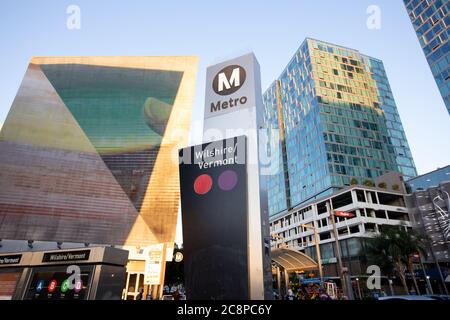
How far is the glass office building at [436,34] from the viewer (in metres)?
52.6

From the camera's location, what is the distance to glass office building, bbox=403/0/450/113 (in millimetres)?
52594

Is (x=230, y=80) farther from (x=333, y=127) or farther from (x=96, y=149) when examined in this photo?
(x=333, y=127)

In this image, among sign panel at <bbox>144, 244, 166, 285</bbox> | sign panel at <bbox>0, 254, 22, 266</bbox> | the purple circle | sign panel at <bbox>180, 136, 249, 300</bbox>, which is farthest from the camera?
sign panel at <bbox>0, 254, 22, 266</bbox>

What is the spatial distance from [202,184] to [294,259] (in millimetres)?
18671

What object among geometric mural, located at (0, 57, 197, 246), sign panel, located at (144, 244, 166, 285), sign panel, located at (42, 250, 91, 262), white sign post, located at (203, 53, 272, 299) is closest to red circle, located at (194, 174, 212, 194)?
white sign post, located at (203, 53, 272, 299)

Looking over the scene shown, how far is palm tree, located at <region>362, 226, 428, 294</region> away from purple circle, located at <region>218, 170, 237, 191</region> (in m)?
34.8

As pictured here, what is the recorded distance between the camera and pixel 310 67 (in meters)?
77.4

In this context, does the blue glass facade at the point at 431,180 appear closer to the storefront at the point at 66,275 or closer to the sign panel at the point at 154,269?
the sign panel at the point at 154,269

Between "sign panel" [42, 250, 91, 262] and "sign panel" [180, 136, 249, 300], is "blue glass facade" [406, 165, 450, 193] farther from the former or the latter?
"sign panel" [42, 250, 91, 262]

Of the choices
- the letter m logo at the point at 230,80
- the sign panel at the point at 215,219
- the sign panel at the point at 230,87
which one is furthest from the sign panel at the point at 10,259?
the letter m logo at the point at 230,80

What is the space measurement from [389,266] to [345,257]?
12.4 meters

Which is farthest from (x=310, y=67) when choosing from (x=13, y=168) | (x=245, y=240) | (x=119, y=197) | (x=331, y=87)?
(x=245, y=240)

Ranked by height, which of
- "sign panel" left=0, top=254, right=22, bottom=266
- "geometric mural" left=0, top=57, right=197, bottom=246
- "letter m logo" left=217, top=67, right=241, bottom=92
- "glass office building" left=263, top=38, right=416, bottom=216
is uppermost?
"glass office building" left=263, top=38, right=416, bottom=216

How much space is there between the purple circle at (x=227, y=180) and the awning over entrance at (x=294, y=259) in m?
16.3
